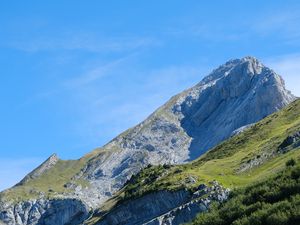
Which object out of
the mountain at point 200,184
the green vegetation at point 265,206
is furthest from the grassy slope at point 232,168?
the green vegetation at point 265,206

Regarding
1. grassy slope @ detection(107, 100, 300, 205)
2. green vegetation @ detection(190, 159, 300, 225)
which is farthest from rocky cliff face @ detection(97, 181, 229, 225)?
green vegetation @ detection(190, 159, 300, 225)

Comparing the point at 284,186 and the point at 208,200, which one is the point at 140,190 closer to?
the point at 208,200

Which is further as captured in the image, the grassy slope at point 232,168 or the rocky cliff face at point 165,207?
the grassy slope at point 232,168

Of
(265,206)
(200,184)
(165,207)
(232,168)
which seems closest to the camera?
(265,206)

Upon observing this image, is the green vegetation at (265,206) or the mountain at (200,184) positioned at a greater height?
the mountain at (200,184)

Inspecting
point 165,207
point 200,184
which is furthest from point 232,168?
point 200,184

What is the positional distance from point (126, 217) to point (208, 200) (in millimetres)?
35314

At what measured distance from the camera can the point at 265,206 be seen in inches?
1816

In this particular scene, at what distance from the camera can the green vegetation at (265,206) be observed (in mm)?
42938

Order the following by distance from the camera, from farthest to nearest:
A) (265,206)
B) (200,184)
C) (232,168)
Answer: (232,168)
(200,184)
(265,206)

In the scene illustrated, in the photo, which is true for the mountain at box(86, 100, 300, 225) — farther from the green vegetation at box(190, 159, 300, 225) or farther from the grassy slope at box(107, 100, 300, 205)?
the green vegetation at box(190, 159, 300, 225)

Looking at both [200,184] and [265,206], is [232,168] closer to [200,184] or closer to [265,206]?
[200,184]

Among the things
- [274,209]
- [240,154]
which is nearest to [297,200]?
[274,209]

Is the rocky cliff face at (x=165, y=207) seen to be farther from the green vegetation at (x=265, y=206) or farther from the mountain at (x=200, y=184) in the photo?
the green vegetation at (x=265, y=206)
